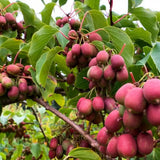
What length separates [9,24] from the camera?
1130mm

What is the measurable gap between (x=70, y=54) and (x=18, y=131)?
1433 mm

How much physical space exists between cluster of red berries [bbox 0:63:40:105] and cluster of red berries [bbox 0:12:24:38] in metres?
0.22

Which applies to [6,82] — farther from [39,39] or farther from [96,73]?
[96,73]

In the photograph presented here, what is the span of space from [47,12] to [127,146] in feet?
2.56

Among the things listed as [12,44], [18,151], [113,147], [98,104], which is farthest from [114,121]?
[18,151]

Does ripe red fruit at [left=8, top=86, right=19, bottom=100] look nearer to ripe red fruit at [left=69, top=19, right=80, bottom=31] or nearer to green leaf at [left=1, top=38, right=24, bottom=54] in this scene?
green leaf at [left=1, top=38, right=24, bottom=54]

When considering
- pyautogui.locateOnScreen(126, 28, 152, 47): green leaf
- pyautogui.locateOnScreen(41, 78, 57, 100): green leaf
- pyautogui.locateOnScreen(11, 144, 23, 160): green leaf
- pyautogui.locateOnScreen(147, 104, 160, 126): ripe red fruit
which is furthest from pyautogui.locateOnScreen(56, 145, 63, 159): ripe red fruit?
pyautogui.locateOnScreen(11, 144, 23, 160): green leaf

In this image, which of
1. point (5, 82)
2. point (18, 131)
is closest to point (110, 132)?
point (5, 82)

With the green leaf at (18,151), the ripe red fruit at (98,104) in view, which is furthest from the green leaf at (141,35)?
the green leaf at (18,151)

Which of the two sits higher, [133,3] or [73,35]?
[133,3]

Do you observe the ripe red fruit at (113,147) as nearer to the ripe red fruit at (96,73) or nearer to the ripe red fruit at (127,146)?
the ripe red fruit at (127,146)

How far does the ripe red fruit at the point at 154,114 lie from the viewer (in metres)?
0.46

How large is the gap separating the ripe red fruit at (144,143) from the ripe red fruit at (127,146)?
0.04 ft

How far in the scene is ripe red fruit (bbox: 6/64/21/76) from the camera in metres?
0.96
